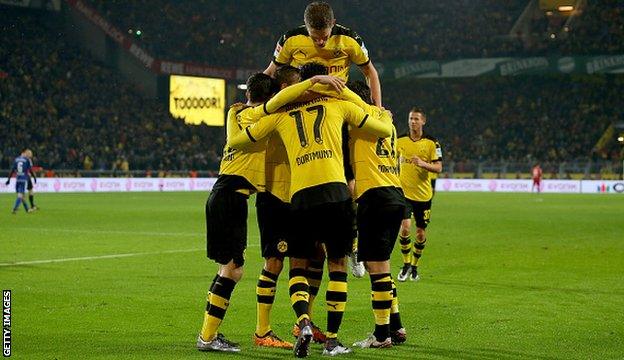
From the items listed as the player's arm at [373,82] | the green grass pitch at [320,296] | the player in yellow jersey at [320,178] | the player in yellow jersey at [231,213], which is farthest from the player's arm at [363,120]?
the green grass pitch at [320,296]

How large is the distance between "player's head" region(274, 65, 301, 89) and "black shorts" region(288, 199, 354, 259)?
1016mm

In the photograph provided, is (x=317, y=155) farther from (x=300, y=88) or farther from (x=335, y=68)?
(x=335, y=68)

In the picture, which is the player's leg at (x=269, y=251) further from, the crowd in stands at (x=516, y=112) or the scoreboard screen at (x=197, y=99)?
the crowd in stands at (x=516, y=112)

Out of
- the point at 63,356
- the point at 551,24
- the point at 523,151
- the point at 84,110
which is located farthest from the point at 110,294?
the point at 551,24

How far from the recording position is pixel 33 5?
52.1 m

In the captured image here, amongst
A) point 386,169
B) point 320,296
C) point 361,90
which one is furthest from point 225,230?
point 320,296

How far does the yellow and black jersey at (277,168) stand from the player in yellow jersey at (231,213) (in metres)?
0.11

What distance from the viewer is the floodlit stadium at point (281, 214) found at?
7.45 meters

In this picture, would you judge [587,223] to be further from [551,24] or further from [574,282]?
[551,24]

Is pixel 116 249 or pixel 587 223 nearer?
pixel 116 249

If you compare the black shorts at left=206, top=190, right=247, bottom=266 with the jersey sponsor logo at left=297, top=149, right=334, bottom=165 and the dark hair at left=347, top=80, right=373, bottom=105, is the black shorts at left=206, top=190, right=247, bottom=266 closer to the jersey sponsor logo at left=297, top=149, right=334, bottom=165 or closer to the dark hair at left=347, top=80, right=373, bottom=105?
the jersey sponsor logo at left=297, top=149, right=334, bottom=165

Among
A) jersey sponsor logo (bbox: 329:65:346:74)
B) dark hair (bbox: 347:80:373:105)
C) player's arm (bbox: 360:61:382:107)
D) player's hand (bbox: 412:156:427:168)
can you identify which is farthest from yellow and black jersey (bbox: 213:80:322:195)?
player's hand (bbox: 412:156:427:168)

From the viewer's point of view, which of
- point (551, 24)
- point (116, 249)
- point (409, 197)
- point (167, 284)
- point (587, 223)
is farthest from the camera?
point (551, 24)

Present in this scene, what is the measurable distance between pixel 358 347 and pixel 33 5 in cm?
Result: 4824
